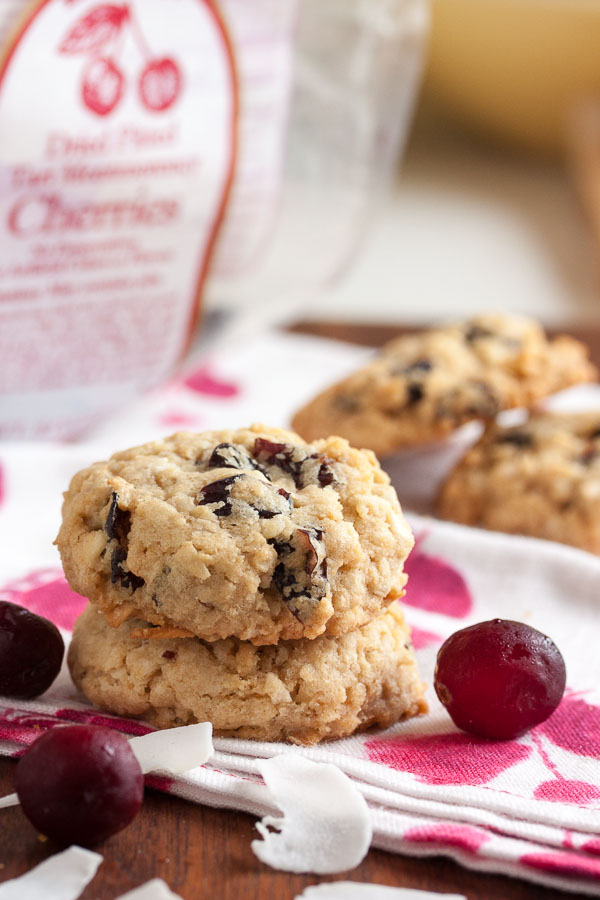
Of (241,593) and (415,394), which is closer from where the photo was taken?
(241,593)

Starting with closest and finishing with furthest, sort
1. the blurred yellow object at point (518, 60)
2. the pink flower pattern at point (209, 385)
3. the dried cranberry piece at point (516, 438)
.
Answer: the dried cranberry piece at point (516, 438)
the pink flower pattern at point (209, 385)
the blurred yellow object at point (518, 60)

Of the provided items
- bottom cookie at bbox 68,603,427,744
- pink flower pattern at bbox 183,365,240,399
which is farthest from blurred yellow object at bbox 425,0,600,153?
bottom cookie at bbox 68,603,427,744

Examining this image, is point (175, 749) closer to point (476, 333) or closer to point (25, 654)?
point (25, 654)

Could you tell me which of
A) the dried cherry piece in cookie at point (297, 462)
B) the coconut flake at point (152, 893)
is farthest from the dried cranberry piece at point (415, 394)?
the coconut flake at point (152, 893)

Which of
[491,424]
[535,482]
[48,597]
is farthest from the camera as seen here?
[491,424]

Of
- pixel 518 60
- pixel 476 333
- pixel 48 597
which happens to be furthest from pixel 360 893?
pixel 518 60

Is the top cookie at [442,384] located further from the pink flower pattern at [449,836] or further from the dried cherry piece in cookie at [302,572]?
the pink flower pattern at [449,836]

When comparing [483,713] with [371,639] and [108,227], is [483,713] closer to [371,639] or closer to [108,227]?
[371,639]
